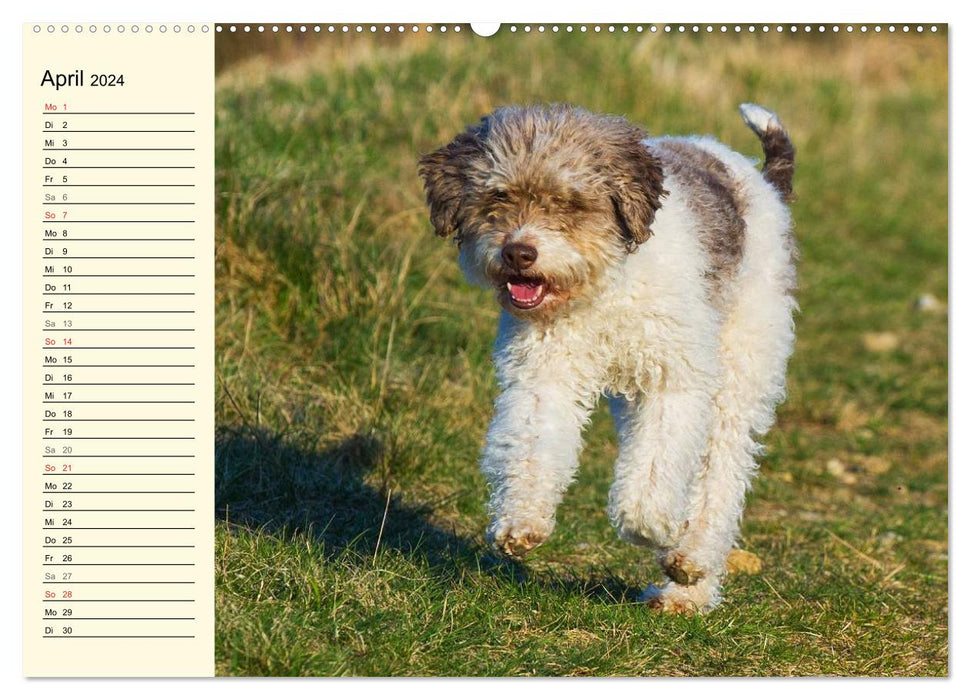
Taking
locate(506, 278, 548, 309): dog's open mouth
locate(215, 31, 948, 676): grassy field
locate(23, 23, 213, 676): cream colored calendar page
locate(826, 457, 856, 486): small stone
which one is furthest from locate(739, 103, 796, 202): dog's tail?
locate(23, 23, 213, 676): cream colored calendar page

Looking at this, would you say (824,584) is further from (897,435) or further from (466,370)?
(897,435)

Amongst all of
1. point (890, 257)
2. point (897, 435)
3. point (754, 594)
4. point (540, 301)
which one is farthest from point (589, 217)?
point (890, 257)

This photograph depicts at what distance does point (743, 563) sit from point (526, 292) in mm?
2192

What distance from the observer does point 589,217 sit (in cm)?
450

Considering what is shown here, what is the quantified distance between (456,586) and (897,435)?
4.42m

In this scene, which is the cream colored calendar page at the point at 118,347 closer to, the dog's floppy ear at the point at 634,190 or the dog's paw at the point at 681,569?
the dog's floppy ear at the point at 634,190

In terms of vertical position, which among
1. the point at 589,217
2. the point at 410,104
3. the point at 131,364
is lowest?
the point at 131,364

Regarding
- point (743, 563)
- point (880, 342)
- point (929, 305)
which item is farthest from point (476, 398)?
point (929, 305)

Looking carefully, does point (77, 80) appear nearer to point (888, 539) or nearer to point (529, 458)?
point (529, 458)

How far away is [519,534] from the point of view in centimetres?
435

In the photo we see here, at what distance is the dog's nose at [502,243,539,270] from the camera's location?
4.35 m

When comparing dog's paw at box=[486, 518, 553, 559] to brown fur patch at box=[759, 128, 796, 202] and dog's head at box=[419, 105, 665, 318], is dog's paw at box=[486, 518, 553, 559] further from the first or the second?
brown fur patch at box=[759, 128, 796, 202]

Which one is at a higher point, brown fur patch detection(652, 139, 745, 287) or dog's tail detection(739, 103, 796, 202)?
dog's tail detection(739, 103, 796, 202)

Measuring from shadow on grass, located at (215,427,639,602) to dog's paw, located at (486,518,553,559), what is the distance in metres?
0.74
